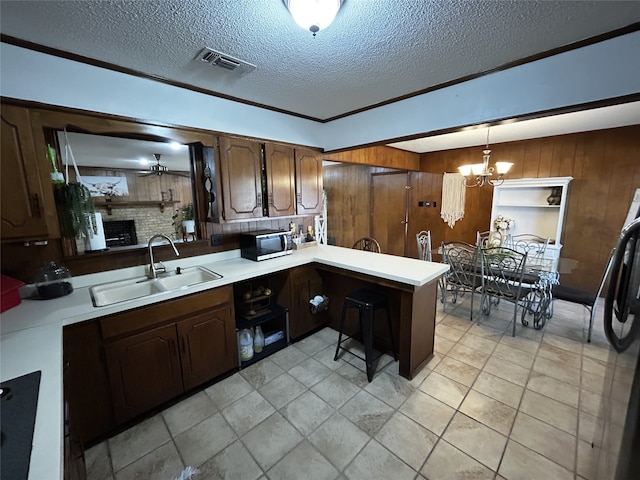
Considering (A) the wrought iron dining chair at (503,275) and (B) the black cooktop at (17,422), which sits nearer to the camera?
(B) the black cooktop at (17,422)

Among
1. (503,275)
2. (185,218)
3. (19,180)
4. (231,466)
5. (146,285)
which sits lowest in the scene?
(231,466)

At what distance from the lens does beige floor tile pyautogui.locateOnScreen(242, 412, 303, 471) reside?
5.05ft

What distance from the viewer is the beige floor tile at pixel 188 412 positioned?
1751 mm

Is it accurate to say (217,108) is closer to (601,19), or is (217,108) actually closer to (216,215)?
(216,215)

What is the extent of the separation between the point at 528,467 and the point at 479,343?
130cm

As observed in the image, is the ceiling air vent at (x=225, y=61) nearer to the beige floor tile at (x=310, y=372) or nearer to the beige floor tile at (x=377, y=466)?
the beige floor tile at (x=310, y=372)

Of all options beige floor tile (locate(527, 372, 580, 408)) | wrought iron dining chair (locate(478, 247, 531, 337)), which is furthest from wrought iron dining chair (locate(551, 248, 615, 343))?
beige floor tile (locate(527, 372, 580, 408))

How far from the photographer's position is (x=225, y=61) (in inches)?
67.0

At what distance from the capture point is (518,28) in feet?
4.62

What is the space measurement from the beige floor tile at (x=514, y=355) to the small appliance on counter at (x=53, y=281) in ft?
11.5

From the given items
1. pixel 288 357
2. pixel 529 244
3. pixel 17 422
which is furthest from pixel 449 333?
pixel 17 422

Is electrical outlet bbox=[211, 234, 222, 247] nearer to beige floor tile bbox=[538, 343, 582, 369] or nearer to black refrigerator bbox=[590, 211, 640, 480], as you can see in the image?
black refrigerator bbox=[590, 211, 640, 480]

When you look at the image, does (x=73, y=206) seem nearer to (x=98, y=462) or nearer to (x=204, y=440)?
(x=98, y=462)

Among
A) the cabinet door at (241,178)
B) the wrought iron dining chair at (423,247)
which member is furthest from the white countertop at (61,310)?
the wrought iron dining chair at (423,247)
